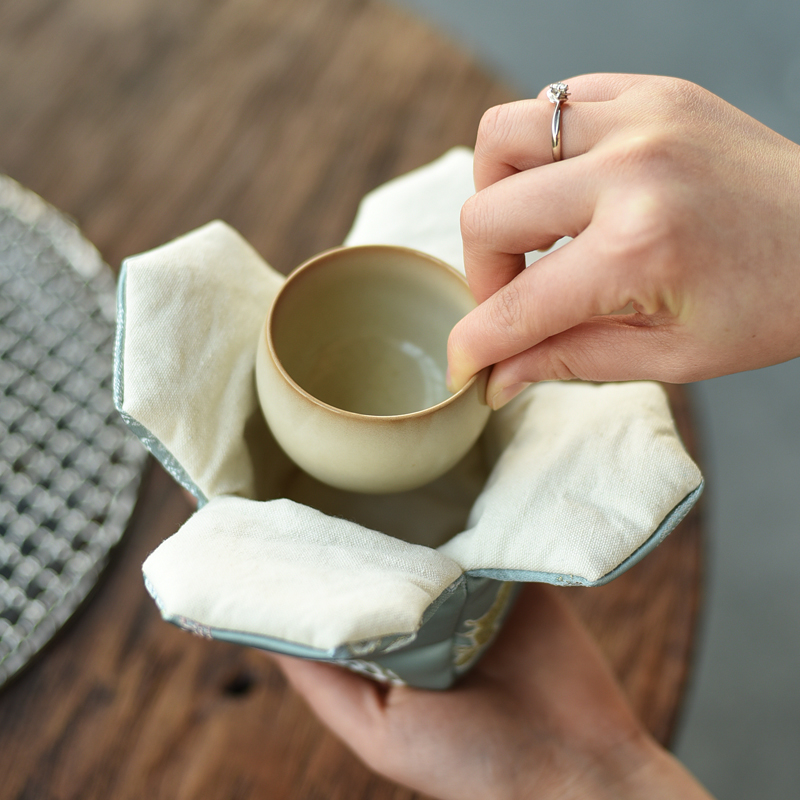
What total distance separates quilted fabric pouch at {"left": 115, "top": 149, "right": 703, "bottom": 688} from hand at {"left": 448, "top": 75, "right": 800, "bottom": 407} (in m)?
0.06

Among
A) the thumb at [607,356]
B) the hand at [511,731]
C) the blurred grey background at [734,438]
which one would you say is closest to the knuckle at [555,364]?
the thumb at [607,356]

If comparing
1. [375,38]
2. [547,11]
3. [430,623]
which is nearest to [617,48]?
[547,11]

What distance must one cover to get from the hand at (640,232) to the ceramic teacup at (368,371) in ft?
0.18

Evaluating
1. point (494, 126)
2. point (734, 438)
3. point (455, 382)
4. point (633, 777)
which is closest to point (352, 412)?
point (455, 382)

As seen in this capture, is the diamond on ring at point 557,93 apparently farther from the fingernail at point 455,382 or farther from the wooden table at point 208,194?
the wooden table at point 208,194

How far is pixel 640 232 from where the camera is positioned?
326 millimetres

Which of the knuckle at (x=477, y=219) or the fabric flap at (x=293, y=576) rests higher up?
the knuckle at (x=477, y=219)

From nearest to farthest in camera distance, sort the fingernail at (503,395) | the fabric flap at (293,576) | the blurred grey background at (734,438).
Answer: the fabric flap at (293,576) → the fingernail at (503,395) → the blurred grey background at (734,438)

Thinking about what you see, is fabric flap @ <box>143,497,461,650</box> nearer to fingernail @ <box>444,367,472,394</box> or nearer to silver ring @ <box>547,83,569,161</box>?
fingernail @ <box>444,367,472,394</box>

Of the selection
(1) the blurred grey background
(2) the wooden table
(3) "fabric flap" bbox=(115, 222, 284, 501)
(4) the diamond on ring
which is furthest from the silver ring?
(1) the blurred grey background

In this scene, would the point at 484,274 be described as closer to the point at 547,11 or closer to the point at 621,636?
the point at 621,636

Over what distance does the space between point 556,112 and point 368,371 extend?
9.3 inches

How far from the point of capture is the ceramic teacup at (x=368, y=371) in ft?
1.29

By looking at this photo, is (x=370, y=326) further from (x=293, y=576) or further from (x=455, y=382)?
(x=293, y=576)
